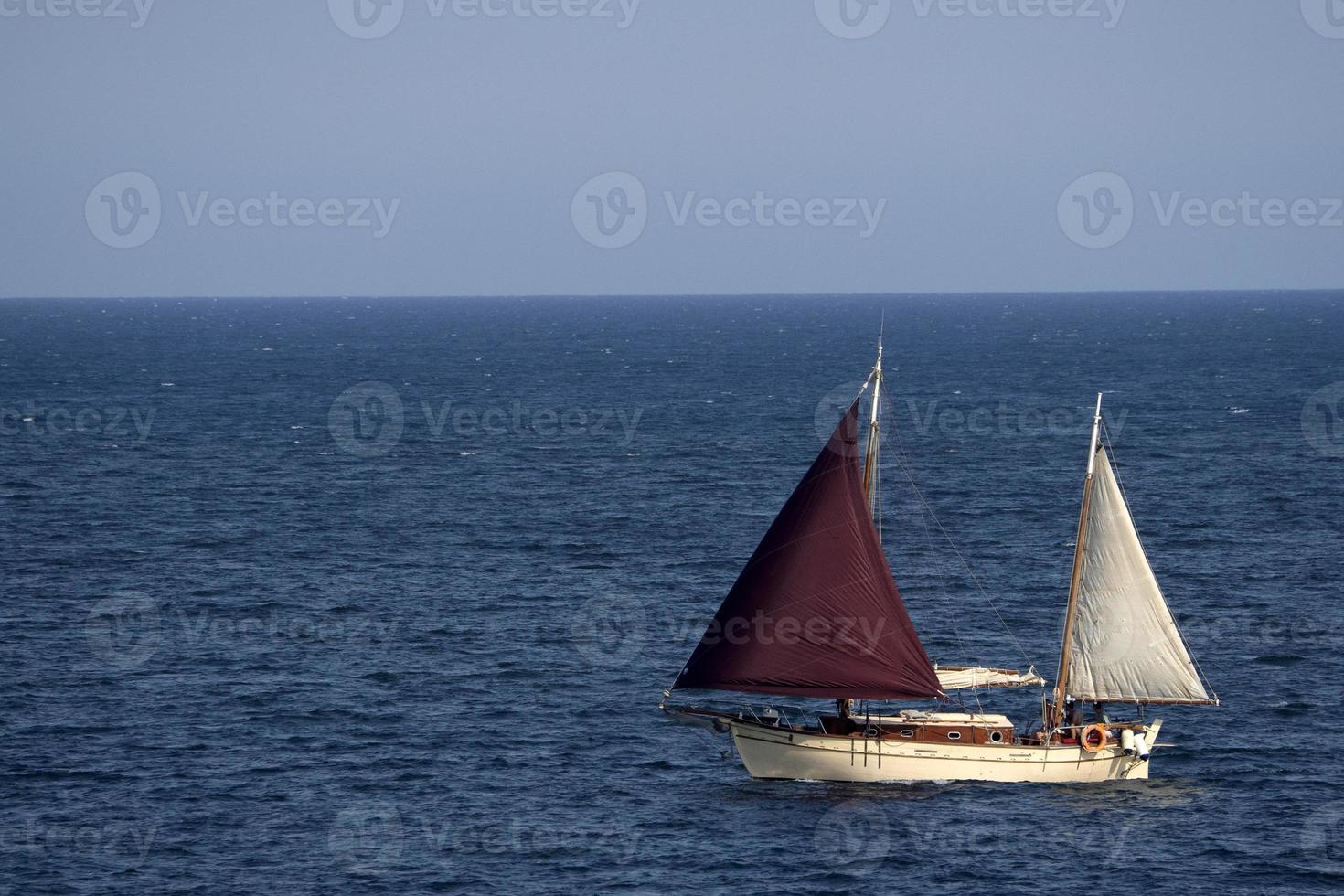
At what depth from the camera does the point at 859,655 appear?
49844 mm

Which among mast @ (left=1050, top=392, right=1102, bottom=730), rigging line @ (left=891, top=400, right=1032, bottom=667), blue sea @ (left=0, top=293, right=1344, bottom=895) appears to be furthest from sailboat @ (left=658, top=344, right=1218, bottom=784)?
rigging line @ (left=891, top=400, right=1032, bottom=667)

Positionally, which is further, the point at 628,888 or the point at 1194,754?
the point at 1194,754

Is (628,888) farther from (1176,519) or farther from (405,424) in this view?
(405,424)

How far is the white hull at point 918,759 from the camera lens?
163 ft

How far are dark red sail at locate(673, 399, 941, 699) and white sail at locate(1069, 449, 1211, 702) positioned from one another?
17.6 ft

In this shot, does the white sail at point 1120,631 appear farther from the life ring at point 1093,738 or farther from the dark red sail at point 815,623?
the dark red sail at point 815,623

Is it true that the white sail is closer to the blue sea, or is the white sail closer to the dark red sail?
the blue sea

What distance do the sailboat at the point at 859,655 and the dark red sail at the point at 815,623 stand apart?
28 mm

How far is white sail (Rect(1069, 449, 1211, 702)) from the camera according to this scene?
50719 mm

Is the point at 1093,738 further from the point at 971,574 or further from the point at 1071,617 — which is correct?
the point at 971,574

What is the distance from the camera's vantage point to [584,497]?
344 ft

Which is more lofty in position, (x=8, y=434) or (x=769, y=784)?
(x=8, y=434)

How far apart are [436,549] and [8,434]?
2492 inches

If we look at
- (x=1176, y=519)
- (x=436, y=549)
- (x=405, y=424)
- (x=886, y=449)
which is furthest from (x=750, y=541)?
(x=405, y=424)
